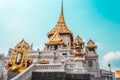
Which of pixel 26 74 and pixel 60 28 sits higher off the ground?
pixel 60 28

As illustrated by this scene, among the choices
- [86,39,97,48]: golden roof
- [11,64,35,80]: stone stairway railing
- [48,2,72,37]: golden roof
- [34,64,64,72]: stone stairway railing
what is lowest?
[11,64,35,80]: stone stairway railing

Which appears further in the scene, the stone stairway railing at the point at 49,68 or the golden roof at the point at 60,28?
the golden roof at the point at 60,28

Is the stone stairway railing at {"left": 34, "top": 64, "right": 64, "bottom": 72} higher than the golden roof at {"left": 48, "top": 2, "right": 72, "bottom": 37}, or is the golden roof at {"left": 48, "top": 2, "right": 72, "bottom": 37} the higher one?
the golden roof at {"left": 48, "top": 2, "right": 72, "bottom": 37}

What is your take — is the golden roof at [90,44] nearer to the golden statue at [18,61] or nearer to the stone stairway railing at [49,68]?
the golden statue at [18,61]

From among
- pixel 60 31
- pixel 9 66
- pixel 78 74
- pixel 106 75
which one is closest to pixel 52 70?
pixel 78 74

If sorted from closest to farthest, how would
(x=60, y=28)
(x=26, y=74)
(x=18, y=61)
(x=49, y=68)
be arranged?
(x=26, y=74) < (x=49, y=68) < (x=18, y=61) < (x=60, y=28)

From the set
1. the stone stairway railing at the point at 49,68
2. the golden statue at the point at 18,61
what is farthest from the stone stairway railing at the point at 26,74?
the golden statue at the point at 18,61

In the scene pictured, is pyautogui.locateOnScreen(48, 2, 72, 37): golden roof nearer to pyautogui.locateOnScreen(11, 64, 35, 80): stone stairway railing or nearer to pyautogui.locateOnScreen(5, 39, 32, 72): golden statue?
pyautogui.locateOnScreen(5, 39, 32, 72): golden statue

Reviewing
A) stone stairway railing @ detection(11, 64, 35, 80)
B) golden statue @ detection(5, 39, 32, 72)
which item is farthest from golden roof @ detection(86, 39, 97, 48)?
stone stairway railing @ detection(11, 64, 35, 80)

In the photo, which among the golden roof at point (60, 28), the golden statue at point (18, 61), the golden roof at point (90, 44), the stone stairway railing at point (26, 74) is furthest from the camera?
the golden roof at point (60, 28)

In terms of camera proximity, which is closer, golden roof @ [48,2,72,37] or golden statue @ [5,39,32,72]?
golden statue @ [5,39,32,72]

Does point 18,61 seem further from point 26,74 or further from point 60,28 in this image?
point 60,28

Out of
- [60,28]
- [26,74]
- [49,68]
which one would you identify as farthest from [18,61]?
[60,28]

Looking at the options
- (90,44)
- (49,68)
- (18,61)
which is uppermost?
(90,44)
